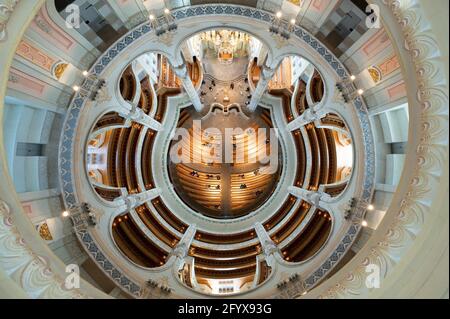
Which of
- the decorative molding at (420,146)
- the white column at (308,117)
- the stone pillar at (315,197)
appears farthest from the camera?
the white column at (308,117)

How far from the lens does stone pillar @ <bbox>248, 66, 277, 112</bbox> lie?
13.6 meters

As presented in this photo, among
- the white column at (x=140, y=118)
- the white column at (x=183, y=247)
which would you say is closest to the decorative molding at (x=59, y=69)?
the white column at (x=140, y=118)

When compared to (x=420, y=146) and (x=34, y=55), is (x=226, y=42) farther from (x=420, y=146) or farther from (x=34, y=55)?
(x=420, y=146)

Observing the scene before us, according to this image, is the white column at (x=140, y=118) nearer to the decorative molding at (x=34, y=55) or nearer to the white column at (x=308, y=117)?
the decorative molding at (x=34, y=55)

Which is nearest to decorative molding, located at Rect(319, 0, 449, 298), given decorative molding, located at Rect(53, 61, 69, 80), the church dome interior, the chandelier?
the church dome interior

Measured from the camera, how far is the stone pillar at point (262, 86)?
13.6 metres

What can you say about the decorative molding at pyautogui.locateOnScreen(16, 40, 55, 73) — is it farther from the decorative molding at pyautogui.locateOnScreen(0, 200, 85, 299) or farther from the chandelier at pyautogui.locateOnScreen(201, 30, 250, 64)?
the chandelier at pyautogui.locateOnScreen(201, 30, 250, 64)

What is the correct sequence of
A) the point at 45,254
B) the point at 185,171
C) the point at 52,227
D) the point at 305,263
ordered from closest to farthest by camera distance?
1. the point at 45,254
2. the point at 52,227
3. the point at 305,263
4. the point at 185,171

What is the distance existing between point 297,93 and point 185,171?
27.9 feet

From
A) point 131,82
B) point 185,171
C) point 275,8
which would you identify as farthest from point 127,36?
point 185,171

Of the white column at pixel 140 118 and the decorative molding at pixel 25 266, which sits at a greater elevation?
the white column at pixel 140 118

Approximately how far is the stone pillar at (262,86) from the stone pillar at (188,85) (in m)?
3.36
